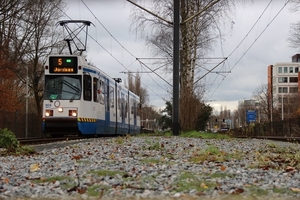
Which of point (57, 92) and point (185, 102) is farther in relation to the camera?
point (185, 102)

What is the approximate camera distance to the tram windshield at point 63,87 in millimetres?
19500

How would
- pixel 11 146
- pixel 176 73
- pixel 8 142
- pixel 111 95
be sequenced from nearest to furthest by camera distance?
pixel 11 146 < pixel 8 142 < pixel 176 73 < pixel 111 95

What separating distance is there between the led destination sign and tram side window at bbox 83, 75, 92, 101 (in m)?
0.63

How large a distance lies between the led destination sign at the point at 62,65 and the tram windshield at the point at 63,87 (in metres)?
0.27

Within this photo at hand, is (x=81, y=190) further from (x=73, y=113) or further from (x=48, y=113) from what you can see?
(x=48, y=113)

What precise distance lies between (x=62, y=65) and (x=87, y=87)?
1.46 m

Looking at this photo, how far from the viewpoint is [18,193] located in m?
4.96

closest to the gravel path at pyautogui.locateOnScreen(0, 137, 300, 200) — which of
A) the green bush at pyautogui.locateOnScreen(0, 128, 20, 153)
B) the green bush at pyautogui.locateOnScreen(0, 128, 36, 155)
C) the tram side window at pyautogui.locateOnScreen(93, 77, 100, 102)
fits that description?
the green bush at pyautogui.locateOnScreen(0, 128, 36, 155)

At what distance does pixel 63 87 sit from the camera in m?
19.5

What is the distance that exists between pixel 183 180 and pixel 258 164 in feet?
6.79

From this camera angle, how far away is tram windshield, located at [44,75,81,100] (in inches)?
768

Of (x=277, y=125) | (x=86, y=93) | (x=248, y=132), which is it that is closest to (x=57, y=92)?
(x=86, y=93)

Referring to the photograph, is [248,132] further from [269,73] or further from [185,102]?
[269,73]

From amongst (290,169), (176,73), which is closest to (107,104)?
(176,73)
